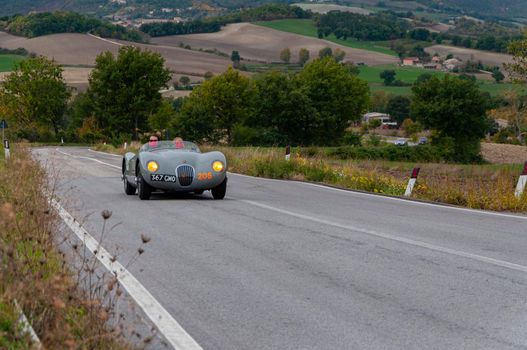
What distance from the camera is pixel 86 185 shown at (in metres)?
19.6

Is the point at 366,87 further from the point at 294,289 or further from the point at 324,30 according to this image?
the point at 294,289

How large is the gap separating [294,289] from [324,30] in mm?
178807

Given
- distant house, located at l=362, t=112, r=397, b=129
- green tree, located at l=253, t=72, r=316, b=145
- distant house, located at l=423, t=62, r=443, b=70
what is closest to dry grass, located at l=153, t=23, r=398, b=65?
distant house, located at l=423, t=62, r=443, b=70

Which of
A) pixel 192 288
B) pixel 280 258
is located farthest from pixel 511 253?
pixel 192 288

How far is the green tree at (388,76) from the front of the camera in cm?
13988

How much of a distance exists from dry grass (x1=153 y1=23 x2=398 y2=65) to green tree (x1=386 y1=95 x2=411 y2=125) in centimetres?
862

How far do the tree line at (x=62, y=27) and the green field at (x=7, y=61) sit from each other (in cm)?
1008

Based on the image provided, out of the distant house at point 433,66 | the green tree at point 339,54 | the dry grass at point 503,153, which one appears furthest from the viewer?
the distant house at point 433,66

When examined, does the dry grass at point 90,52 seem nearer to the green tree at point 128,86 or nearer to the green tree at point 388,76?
the green tree at point 128,86

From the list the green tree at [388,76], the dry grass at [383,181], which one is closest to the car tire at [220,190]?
the dry grass at [383,181]

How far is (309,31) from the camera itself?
185m

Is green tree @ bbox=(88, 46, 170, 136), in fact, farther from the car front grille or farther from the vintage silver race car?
the car front grille

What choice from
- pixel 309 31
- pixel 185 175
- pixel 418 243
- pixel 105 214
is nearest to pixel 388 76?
pixel 309 31

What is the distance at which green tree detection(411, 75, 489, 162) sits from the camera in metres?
91.0
